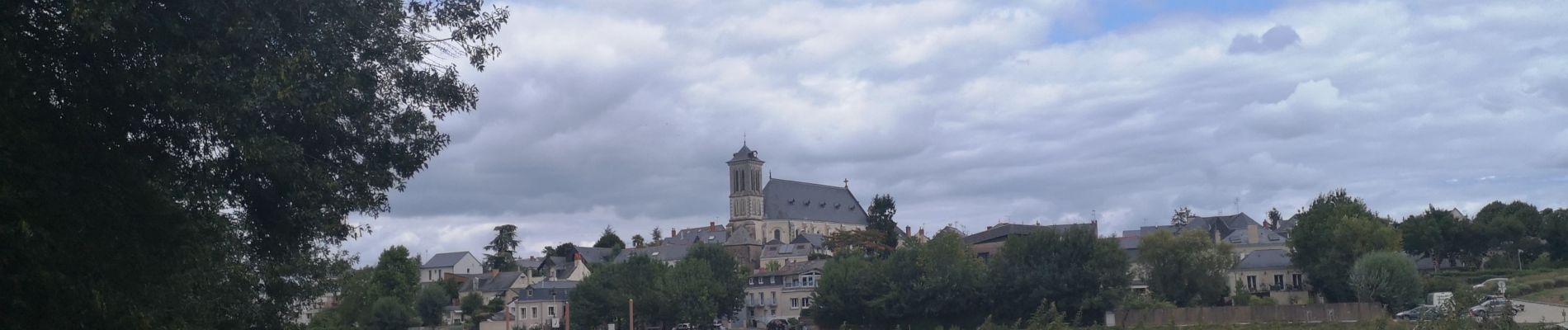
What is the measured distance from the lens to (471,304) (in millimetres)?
102625

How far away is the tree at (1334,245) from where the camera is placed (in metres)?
73.8

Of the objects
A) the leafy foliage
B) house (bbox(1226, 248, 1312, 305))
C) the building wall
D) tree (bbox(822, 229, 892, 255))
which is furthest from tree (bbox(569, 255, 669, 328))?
house (bbox(1226, 248, 1312, 305))

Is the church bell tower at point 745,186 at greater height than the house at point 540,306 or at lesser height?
greater

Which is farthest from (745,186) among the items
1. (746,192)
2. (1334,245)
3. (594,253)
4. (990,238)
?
(1334,245)

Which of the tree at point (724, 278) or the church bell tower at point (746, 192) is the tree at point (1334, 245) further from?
the church bell tower at point (746, 192)

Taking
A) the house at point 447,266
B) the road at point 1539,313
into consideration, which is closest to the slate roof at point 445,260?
the house at point 447,266

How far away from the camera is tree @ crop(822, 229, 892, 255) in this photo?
115 m

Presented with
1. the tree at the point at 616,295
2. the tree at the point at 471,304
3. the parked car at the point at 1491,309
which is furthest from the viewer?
the tree at the point at 471,304

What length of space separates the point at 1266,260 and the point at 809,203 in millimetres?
94708

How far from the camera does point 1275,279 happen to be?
82875mm

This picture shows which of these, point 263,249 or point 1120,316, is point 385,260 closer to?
point 1120,316

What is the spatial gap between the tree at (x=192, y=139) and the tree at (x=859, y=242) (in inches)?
3695

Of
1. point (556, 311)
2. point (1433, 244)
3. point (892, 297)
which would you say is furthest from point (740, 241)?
point (1433, 244)

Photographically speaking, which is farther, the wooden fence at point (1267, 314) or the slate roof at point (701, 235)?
the slate roof at point (701, 235)
